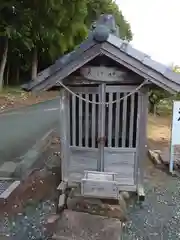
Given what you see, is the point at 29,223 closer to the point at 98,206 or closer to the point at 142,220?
the point at 98,206

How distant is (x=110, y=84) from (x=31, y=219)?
9.96 feet

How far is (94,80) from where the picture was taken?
5523 millimetres

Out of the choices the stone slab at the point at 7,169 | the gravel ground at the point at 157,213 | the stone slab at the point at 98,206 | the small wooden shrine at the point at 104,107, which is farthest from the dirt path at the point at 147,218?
the stone slab at the point at 7,169

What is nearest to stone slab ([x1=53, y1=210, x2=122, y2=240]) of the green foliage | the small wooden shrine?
the small wooden shrine

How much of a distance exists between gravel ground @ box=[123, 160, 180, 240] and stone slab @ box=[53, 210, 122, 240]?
0.95 feet

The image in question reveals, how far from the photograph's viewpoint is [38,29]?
23.8 meters

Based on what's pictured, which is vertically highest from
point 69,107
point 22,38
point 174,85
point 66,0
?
point 66,0

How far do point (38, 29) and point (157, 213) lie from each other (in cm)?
2155

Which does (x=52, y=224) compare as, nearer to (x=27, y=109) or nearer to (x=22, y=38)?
(x=27, y=109)

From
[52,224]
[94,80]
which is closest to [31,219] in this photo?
[52,224]

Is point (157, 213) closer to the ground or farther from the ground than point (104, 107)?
closer to the ground

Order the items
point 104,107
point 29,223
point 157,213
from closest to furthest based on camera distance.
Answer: point 29,223 < point 157,213 < point 104,107

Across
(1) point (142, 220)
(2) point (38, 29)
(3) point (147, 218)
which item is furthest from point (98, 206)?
(2) point (38, 29)

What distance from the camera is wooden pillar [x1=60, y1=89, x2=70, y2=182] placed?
5.80 m
